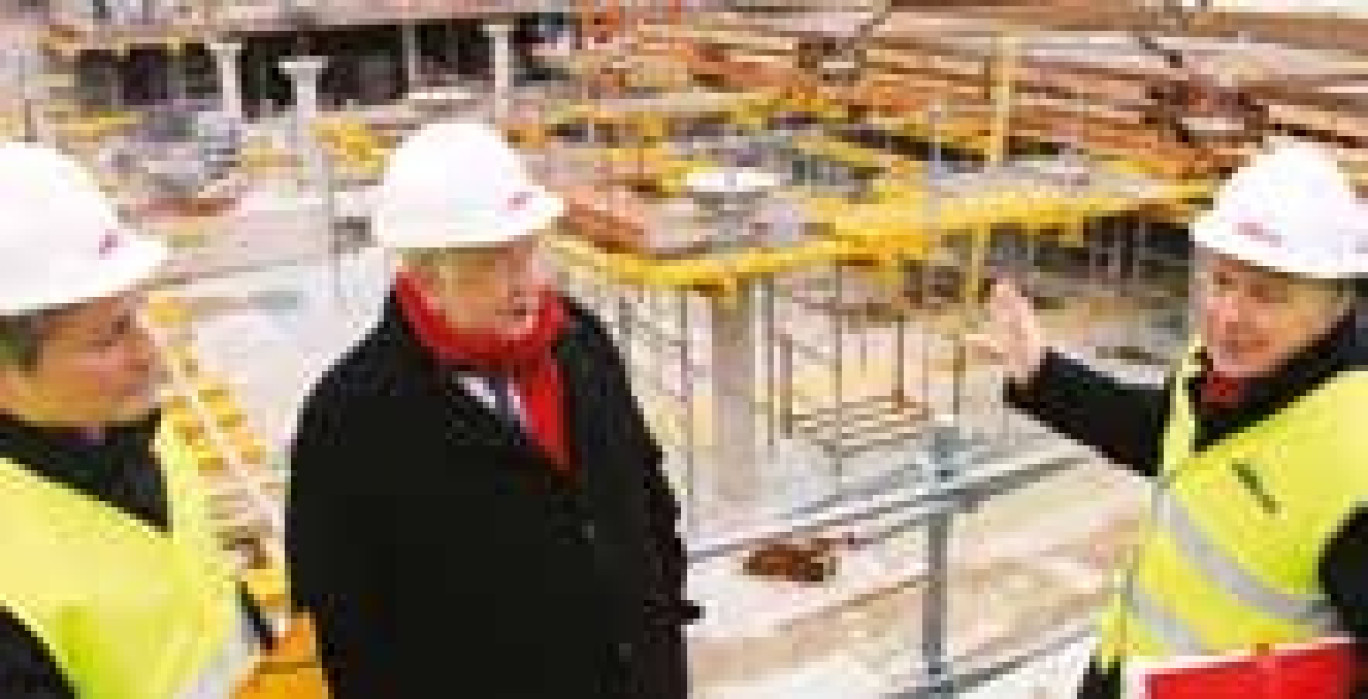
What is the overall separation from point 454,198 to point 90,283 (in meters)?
0.61

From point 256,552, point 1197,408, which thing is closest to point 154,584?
point 1197,408

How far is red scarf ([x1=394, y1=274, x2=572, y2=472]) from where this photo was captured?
98.0 inches

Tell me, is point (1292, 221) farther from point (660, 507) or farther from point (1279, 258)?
point (660, 507)

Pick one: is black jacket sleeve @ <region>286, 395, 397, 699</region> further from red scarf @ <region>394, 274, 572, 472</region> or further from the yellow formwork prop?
the yellow formwork prop

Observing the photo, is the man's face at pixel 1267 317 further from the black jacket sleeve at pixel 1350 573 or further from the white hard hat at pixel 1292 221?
the black jacket sleeve at pixel 1350 573

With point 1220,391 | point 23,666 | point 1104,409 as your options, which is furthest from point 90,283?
point 1104,409

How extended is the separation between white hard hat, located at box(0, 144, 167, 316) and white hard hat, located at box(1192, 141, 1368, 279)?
1.51 meters

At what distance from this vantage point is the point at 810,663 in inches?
237

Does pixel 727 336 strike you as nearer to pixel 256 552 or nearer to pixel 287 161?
pixel 256 552

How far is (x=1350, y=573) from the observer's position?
7.23 ft

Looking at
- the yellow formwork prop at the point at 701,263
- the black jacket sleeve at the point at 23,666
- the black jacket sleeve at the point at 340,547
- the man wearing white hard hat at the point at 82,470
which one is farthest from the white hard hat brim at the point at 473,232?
the yellow formwork prop at the point at 701,263

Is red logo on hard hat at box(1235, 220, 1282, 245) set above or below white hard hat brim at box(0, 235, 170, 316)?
above

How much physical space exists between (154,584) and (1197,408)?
4.99 ft

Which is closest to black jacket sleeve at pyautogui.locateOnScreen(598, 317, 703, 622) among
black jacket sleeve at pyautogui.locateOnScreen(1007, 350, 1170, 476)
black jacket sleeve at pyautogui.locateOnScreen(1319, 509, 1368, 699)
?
black jacket sleeve at pyautogui.locateOnScreen(1007, 350, 1170, 476)
